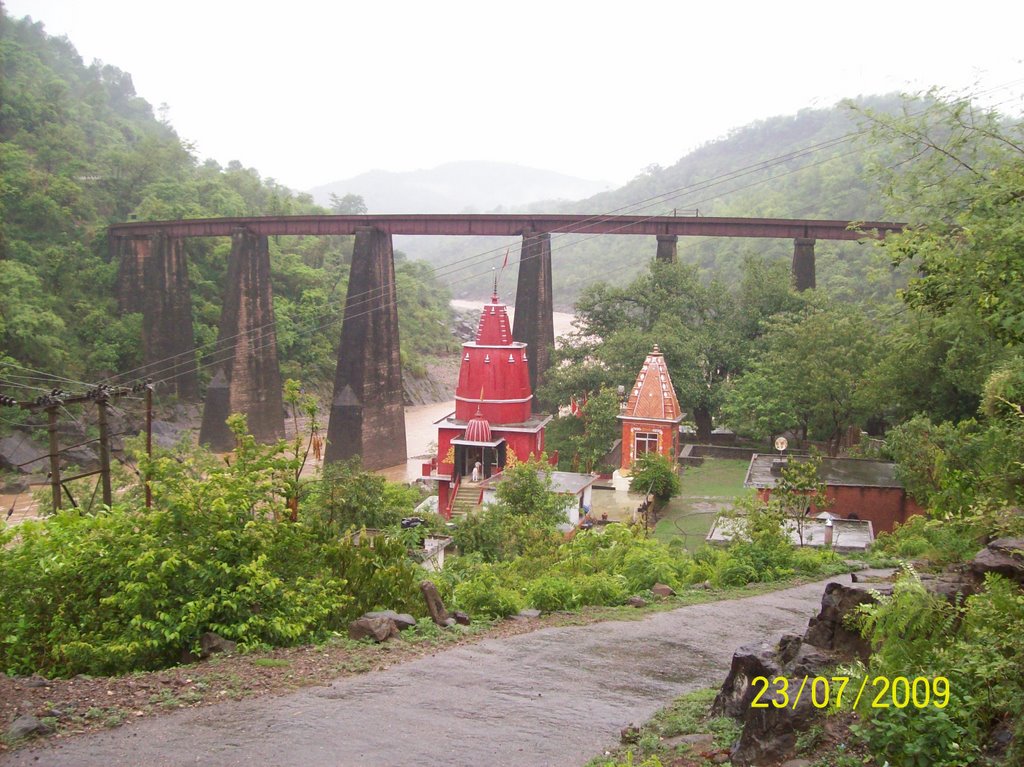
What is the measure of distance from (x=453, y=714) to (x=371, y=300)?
29.6 meters

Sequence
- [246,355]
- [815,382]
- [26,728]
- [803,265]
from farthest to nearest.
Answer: [246,355] → [803,265] → [815,382] → [26,728]

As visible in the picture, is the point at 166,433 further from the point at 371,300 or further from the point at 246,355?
the point at 371,300

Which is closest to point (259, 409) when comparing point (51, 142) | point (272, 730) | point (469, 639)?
point (51, 142)

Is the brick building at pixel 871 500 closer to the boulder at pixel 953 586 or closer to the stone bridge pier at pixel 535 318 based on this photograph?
the boulder at pixel 953 586

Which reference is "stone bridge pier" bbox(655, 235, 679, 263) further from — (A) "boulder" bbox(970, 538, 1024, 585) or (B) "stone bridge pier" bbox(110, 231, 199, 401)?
(A) "boulder" bbox(970, 538, 1024, 585)

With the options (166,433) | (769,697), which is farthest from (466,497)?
(166,433)

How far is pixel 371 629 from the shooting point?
9.70 metres

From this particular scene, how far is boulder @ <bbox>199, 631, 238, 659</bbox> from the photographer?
358 inches

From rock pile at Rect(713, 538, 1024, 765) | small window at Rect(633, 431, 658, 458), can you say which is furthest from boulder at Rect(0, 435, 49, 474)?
rock pile at Rect(713, 538, 1024, 765)

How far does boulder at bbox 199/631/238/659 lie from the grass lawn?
13755 mm

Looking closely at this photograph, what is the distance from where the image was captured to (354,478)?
1978 centimetres

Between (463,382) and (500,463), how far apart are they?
9.17 feet

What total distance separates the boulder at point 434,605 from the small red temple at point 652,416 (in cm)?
1972

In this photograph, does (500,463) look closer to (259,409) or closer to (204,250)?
(259,409)
